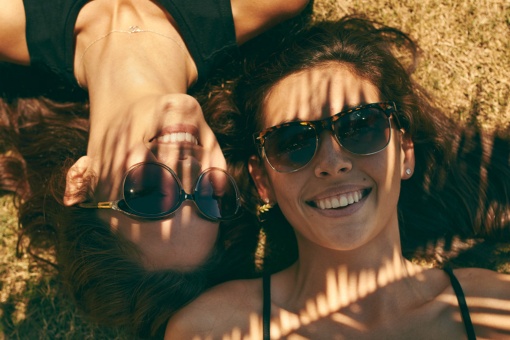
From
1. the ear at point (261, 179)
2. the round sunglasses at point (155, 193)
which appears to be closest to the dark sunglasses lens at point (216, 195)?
the round sunglasses at point (155, 193)

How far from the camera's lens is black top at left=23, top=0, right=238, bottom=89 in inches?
157

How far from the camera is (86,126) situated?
446cm

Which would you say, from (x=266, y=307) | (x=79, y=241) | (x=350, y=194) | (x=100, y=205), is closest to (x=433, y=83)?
(x=350, y=194)

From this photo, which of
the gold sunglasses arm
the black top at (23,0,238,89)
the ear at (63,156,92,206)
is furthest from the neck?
the black top at (23,0,238,89)

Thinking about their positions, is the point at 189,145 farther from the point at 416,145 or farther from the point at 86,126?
the point at 416,145

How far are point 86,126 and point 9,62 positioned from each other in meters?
0.77

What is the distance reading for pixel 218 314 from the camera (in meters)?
3.75

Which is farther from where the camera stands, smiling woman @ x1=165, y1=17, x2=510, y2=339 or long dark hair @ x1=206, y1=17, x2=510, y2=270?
long dark hair @ x1=206, y1=17, x2=510, y2=270

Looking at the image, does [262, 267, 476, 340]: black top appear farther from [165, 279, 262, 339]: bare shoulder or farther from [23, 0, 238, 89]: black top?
[23, 0, 238, 89]: black top

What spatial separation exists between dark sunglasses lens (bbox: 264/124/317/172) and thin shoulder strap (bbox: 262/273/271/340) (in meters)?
0.92

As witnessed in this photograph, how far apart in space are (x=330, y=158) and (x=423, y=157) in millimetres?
1097

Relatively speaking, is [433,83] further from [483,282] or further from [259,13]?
[483,282]

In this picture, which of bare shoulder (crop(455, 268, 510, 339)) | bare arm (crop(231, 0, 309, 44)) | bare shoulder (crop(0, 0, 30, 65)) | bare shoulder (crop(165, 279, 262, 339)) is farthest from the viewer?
bare arm (crop(231, 0, 309, 44))

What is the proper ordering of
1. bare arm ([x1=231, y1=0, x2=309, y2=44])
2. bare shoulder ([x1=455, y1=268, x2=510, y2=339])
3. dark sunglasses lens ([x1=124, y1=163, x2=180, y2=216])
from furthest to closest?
1. bare arm ([x1=231, y1=0, x2=309, y2=44])
2. bare shoulder ([x1=455, y1=268, x2=510, y2=339])
3. dark sunglasses lens ([x1=124, y1=163, x2=180, y2=216])
